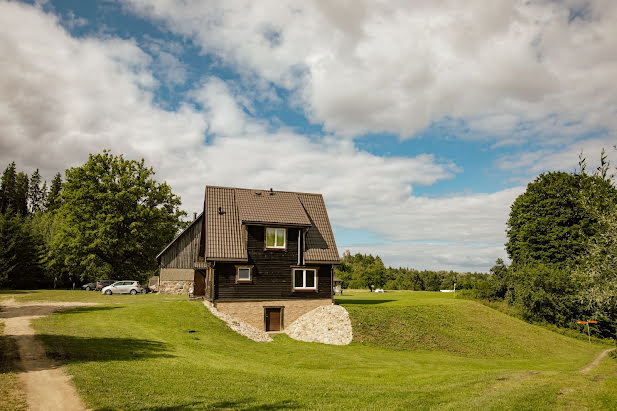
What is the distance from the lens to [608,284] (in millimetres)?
15914

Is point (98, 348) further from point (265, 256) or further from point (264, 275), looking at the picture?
point (265, 256)

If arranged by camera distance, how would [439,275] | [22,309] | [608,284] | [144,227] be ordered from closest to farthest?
[608,284], [22,309], [144,227], [439,275]

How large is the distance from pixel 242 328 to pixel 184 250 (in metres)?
20.0

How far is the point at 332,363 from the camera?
22375mm

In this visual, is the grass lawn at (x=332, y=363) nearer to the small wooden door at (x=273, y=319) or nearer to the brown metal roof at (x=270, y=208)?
the small wooden door at (x=273, y=319)

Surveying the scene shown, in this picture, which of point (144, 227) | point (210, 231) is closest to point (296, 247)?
point (210, 231)

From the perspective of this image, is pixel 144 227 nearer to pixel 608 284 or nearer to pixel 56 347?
pixel 56 347

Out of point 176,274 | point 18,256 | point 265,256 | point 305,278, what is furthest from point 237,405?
point 18,256

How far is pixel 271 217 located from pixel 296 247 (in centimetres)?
360

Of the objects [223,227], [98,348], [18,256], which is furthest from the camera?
[18,256]

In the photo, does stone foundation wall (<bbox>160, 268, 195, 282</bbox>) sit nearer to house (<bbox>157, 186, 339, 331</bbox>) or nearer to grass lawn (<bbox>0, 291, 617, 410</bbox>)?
house (<bbox>157, 186, 339, 331</bbox>)

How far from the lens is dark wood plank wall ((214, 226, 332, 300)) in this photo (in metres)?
32.4

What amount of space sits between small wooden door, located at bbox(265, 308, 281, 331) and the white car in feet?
67.3

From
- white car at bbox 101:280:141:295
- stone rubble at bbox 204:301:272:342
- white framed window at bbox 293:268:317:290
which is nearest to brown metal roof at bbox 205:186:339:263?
white framed window at bbox 293:268:317:290
